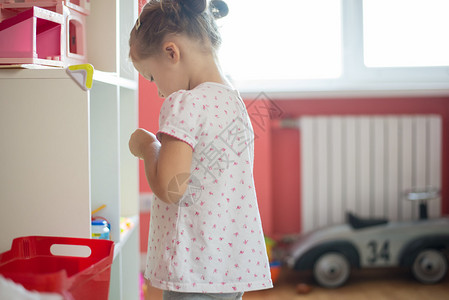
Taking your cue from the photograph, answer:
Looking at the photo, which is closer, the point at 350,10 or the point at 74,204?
the point at 74,204

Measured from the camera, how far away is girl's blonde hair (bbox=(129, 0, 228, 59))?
2.66 ft

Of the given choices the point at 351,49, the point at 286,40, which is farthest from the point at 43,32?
the point at 351,49

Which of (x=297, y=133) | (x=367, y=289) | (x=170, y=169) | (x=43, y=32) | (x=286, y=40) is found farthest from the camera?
(x=297, y=133)

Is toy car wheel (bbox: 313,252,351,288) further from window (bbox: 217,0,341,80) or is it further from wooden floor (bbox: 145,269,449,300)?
window (bbox: 217,0,341,80)

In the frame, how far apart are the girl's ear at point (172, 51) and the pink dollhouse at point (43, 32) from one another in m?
0.25

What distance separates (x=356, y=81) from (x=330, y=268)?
903mm

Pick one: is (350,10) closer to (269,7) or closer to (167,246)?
(269,7)

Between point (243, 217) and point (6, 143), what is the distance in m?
0.43

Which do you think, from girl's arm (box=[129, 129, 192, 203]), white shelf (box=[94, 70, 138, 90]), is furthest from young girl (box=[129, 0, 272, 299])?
white shelf (box=[94, 70, 138, 90])

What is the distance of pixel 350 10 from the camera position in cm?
230

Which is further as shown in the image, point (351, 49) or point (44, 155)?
point (351, 49)

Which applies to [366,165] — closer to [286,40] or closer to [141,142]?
[286,40]

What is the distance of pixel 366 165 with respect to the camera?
2289 mm

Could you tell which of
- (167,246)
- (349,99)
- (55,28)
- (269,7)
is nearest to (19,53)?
(55,28)
